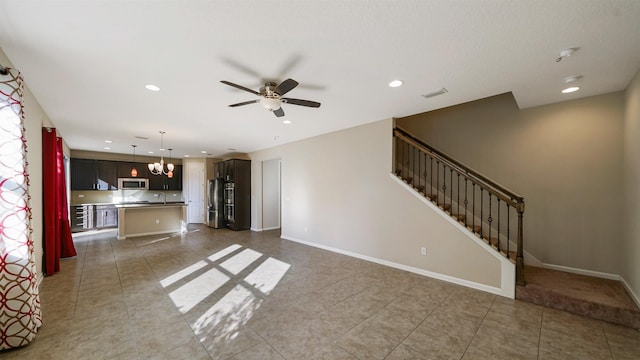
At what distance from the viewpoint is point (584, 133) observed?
11.4 ft

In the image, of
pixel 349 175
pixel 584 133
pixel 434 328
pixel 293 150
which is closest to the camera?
pixel 434 328

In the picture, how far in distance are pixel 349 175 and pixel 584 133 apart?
3648 millimetres

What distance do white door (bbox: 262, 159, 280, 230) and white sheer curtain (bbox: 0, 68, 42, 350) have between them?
222 inches

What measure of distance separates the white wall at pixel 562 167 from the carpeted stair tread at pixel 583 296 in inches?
18.5

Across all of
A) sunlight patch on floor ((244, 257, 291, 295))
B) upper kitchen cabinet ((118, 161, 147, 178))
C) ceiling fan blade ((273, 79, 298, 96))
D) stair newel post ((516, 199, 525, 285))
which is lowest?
sunlight patch on floor ((244, 257, 291, 295))

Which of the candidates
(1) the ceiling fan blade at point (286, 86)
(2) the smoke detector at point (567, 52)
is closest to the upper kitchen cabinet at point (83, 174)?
(1) the ceiling fan blade at point (286, 86)

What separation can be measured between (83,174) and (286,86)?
918cm

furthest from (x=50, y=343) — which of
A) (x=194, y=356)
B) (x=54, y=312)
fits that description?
(x=194, y=356)

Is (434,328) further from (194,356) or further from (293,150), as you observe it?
(293,150)

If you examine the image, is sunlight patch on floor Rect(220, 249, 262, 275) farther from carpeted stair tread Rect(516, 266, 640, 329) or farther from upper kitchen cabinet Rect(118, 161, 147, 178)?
upper kitchen cabinet Rect(118, 161, 147, 178)

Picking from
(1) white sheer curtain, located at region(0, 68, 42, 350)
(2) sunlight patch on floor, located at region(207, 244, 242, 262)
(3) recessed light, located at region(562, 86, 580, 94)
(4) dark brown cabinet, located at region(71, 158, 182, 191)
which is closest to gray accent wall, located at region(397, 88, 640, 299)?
(3) recessed light, located at region(562, 86, 580, 94)

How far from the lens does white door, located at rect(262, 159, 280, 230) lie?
25.7ft

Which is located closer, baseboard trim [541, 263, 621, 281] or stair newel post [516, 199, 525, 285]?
stair newel post [516, 199, 525, 285]

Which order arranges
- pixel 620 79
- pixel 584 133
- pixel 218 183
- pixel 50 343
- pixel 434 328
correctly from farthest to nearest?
pixel 218 183 < pixel 584 133 < pixel 620 79 < pixel 434 328 < pixel 50 343
